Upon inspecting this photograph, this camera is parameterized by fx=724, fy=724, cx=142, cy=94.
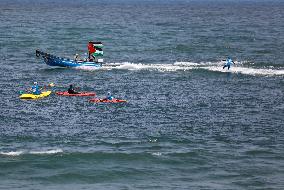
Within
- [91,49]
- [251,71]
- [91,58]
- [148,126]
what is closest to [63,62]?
[91,49]

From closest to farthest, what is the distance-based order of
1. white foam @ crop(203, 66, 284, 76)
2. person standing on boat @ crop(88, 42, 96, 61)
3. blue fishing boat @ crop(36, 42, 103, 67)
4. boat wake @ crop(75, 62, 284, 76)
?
white foam @ crop(203, 66, 284, 76)
boat wake @ crop(75, 62, 284, 76)
blue fishing boat @ crop(36, 42, 103, 67)
person standing on boat @ crop(88, 42, 96, 61)

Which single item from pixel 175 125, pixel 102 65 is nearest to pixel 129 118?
pixel 175 125

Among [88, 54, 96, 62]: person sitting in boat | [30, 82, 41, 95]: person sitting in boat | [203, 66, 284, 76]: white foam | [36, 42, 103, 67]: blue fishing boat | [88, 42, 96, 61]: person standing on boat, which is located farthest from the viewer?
[88, 54, 96, 62]: person sitting in boat

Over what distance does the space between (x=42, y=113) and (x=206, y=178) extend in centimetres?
2698

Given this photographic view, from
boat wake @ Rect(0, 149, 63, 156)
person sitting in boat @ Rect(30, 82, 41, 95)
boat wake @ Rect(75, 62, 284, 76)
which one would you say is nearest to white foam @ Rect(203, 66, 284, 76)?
boat wake @ Rect(75, 62, 284, 76)

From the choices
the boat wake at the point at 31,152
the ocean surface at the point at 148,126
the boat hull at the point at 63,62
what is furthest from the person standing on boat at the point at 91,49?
the boat wake at the point at 31,152

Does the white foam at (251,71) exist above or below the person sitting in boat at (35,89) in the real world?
below

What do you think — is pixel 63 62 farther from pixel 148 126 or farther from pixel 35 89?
pixel 148 126

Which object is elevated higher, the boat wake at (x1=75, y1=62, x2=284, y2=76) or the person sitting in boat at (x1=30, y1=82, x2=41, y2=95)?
the person sitting in boat at (x1=30, y1=82, x2=41, y2=95)

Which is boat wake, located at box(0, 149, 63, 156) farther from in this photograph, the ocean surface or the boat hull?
the boat hull

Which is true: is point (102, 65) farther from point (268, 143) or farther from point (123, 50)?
point (268, 143)

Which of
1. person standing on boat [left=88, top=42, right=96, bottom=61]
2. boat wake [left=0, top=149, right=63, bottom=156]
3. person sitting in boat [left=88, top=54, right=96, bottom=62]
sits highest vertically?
person standing on boat [left=88, top=42, right=96, bottom=61]

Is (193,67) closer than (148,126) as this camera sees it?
No

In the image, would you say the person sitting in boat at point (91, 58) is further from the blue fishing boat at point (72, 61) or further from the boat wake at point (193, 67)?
the boat wake at point (193, 67)
